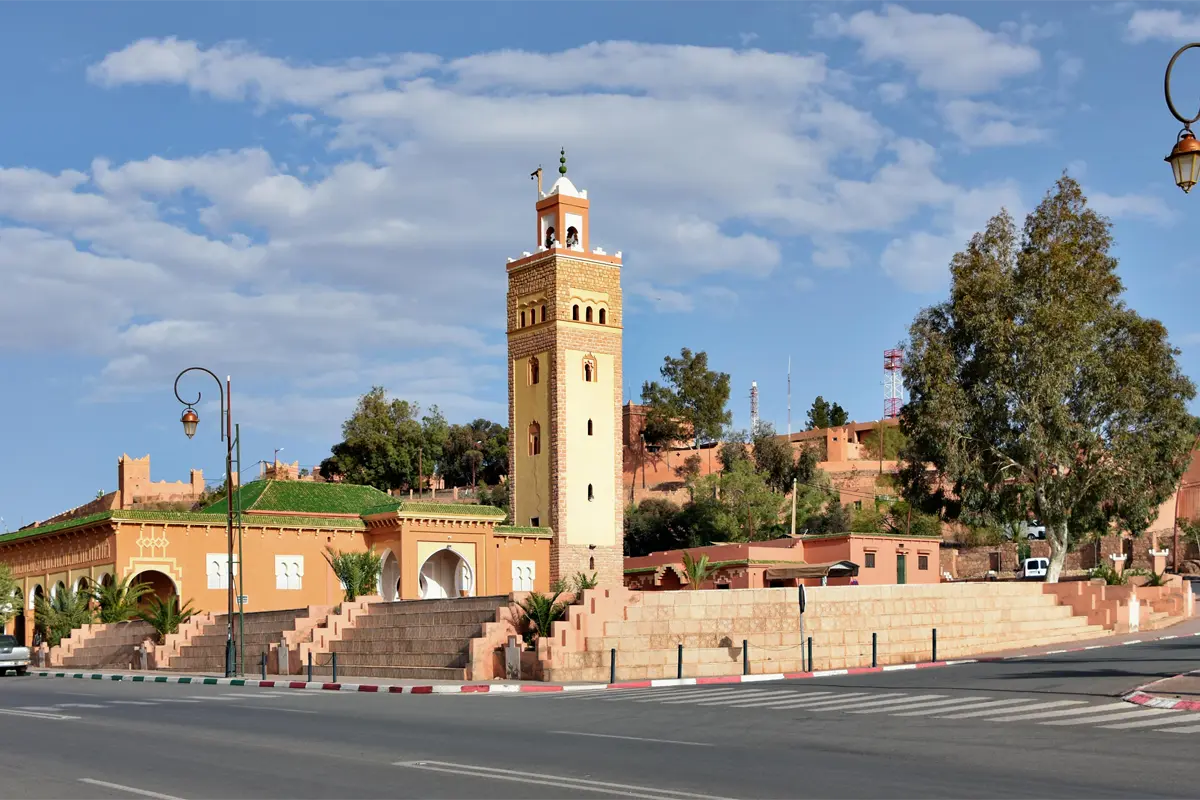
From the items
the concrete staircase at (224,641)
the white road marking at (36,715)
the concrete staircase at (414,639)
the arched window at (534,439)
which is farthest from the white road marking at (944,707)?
the arched window at (534,439)

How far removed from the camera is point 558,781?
11.7 m

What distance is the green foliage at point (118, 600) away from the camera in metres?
44.8

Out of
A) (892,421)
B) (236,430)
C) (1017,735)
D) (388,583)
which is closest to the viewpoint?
(1017,735)

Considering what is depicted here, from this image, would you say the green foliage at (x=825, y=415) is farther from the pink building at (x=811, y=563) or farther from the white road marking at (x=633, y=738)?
the white road marking at (x=633, y=738)

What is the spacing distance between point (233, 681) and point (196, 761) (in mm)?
19026

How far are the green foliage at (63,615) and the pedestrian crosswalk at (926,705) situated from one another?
26080 millimetres

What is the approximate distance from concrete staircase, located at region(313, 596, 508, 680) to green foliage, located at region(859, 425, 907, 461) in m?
72.7

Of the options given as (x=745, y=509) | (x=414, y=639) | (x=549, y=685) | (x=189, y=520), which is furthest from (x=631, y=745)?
(x=745, y=509)

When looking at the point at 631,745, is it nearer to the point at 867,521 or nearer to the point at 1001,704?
the point at 1001,704

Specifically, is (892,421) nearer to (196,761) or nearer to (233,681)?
(233,681)

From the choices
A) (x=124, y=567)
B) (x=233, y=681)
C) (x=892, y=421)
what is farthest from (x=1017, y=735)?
(x=892, y=421)

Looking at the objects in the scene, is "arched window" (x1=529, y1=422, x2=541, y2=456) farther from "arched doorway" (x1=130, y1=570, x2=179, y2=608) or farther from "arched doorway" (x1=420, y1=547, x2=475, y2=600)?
"arched doorway" (x1=130, y1=570, x2=179, y2=608)

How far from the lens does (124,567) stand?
46.5 metres

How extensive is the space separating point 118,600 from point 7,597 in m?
9.34
